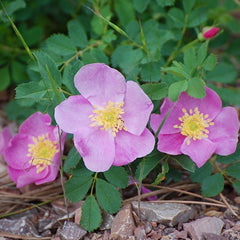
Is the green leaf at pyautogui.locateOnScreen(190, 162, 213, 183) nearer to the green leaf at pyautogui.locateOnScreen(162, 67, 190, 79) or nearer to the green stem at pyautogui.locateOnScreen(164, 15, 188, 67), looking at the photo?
the green leaf at pyautogui.locateOnScreen(162, 67, 190, 79)

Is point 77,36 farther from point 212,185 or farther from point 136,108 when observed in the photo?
point 212,185

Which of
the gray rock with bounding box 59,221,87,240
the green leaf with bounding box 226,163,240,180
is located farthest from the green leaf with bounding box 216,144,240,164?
the gray rock with bounding box 59,221,87,240

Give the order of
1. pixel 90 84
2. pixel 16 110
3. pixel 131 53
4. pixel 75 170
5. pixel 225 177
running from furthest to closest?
pixel 16 110 < pixel 131 53 < pixel 225 177 < pixel 75 170 < pixel 90 84

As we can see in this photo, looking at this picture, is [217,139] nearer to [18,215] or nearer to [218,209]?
[218,209]

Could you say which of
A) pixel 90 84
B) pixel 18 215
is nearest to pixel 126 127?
pixel 90 84

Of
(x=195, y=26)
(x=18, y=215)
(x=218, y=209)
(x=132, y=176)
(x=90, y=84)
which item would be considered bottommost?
(x=218, y=209)

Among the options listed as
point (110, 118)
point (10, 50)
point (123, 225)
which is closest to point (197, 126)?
point (110, 118)

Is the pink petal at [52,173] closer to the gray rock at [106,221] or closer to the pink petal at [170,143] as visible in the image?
the gray rock at [106,221]
